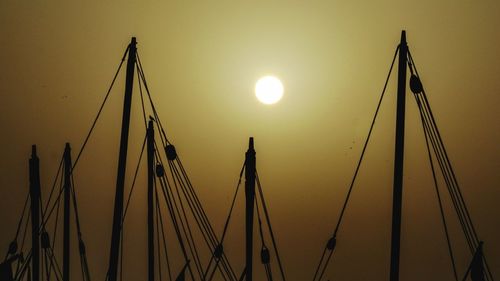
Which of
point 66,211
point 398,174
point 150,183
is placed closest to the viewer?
point 398,174

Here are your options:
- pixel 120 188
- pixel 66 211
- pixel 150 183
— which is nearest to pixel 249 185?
pixel 150 183

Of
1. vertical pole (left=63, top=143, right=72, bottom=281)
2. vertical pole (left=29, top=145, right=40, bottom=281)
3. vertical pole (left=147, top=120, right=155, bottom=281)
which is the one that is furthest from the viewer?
vertical pole (left=63, top=143, right=72, bottom=281)

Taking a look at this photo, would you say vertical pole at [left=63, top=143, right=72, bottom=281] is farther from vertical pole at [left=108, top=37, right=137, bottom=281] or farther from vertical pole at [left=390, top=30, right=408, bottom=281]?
vertical pole at [left=390, top=30, right=408, bottom=281]

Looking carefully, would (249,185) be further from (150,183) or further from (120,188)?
(120,188)

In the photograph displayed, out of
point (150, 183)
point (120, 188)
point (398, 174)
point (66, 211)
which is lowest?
point (66, 211)

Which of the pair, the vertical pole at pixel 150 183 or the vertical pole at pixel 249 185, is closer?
the vertical pole at pixel 249 185

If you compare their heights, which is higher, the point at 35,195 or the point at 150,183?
the point at 150,183

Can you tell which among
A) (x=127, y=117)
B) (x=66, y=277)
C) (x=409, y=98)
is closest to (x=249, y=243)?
→ (x=127, y=117)

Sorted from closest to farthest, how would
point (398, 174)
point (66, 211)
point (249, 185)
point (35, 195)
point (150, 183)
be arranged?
point (398, 174), point (249, 185), point (150, 183), point (35, 195), point (66, 211)

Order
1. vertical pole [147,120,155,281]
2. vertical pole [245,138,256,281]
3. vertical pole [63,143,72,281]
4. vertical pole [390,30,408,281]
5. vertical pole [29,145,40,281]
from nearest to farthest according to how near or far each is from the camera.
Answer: vertical pole [390,30,408,281] < vertical pole [245,138,256,281] < vertical pole [147,120,155,281] < vertical pole [29,145,40,281] < vertical pole [63,143,72,281]

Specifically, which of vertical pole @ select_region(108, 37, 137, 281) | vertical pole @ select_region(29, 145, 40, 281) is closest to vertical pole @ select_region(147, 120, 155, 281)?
vertical pole @ select_region(108, 37, 137, 281)

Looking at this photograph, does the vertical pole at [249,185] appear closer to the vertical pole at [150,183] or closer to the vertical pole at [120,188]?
the vertical pole at [150,183]

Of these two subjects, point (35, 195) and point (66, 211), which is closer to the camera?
point (35, 195)

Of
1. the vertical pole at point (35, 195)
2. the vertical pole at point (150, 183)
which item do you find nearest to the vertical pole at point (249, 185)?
the vertical pole at point (150, 183)
